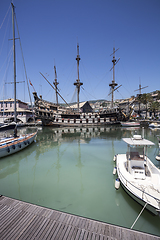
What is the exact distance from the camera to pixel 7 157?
48.2 feet

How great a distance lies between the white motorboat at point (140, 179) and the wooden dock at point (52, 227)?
5.11ft

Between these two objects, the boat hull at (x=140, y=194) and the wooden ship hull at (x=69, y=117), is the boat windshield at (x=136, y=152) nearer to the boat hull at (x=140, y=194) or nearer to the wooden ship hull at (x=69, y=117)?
the boat hull at (x=140, y=194)

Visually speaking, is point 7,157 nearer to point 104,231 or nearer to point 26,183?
point 26,183

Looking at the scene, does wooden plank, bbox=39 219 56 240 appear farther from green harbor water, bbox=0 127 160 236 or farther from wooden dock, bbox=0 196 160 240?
green harbor water, bbox=0 127 160 236

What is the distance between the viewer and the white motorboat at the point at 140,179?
5.65 meters

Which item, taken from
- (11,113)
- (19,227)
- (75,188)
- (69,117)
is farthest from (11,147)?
(11,113)

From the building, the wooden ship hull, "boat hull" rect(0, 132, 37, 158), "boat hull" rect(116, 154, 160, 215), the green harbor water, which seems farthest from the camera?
the building

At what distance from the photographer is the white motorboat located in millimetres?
5648

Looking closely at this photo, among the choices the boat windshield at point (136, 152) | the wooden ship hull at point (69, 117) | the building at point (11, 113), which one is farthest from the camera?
the building at point (11, 113)

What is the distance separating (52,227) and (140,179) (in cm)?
548

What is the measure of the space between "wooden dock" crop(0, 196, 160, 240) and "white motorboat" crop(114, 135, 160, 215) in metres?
1.56

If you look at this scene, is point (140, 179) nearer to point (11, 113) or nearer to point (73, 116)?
point (73, 116)

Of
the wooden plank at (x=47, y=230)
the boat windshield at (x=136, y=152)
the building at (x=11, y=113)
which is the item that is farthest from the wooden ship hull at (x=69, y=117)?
the wooden plank at (x=47, y=230)

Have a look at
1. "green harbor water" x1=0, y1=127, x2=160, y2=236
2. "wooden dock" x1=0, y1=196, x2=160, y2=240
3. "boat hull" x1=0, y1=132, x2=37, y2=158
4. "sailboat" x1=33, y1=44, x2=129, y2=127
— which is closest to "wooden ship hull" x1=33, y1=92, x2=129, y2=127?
"sailboat" x1=33, y1=44, x2=129, y2=127
